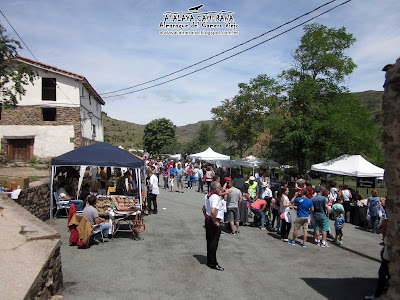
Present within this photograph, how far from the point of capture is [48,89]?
74.0ft

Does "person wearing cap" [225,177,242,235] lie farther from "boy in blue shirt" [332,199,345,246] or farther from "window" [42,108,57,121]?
"window" [42,108,57,121]

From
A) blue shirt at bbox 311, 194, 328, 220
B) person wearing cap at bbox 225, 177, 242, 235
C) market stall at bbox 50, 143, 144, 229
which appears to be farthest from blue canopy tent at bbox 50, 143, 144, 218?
blue shirt at bbox 311, 194, 328, 220

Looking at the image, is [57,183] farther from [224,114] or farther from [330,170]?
[224,114]

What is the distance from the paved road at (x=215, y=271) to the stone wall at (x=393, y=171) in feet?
3.29

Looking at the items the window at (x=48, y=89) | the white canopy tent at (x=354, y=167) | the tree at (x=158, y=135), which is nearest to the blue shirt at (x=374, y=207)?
the white canopy tent at (x=354, y=167)

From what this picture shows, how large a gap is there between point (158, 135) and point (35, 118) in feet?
139

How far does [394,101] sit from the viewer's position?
4824mm

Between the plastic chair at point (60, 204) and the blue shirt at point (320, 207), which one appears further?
the plastic chair at point (60, 204)

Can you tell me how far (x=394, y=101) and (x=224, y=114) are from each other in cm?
3362

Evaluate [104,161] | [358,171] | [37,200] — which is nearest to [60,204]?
[37,200]

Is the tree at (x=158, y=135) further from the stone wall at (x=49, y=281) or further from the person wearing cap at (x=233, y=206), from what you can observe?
the stone wall at (x=49, y=281)

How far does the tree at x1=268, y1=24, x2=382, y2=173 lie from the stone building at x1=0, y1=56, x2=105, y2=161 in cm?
1388

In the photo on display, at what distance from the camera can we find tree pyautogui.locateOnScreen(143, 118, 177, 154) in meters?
64.4

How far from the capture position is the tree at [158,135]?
64.4m
